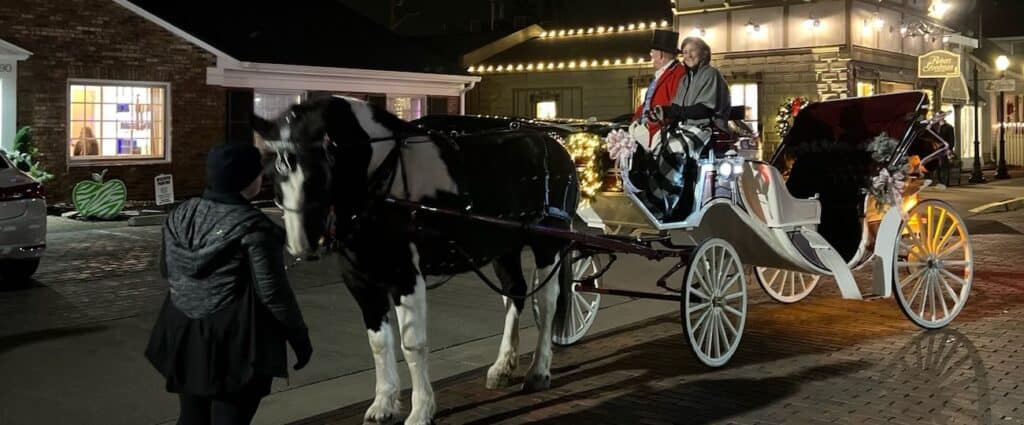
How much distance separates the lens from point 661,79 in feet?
26.4

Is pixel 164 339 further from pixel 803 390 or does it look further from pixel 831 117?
pixel 831 117

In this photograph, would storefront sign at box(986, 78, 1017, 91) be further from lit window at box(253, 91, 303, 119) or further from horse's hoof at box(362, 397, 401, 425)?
horse's hoof at box(362, 397, 401, 425)

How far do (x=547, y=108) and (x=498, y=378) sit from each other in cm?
2356

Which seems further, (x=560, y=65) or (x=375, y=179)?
(x=560, y=65)

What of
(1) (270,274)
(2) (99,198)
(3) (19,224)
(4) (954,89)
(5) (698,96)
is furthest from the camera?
(4) (954,89)

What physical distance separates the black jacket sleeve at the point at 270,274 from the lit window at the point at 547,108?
2584 centimetres

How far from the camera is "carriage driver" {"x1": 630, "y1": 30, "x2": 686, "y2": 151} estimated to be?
785 cm

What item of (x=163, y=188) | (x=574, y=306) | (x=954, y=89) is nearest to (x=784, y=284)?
(x=574, y=306)

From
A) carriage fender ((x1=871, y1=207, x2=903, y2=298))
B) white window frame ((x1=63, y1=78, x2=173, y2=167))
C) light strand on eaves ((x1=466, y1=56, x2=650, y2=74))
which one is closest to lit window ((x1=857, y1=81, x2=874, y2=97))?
light strand on eaves ((x1=466, y1=56, x2=650, y2=74))

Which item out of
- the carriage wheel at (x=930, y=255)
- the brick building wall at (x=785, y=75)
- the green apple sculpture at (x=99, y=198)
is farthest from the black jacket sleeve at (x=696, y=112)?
the brick building wall at (x=785, y=75)

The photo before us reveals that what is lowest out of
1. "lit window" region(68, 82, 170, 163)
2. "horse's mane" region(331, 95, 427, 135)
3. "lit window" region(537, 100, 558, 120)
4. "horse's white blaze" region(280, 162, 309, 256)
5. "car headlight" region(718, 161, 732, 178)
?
"horse's white blaze" region(280, 162, 309, 256)

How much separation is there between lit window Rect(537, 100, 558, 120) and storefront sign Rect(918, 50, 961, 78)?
10.3 metres

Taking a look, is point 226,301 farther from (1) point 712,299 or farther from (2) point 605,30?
(2) point 605,30

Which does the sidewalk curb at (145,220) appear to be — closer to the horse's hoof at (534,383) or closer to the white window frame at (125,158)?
the white window frame at (125,158)
